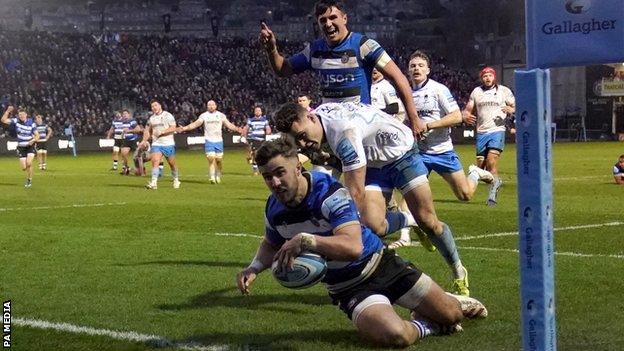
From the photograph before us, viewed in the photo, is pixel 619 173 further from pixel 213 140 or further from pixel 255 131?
pixel 255 131

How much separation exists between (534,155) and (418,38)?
3476 inches

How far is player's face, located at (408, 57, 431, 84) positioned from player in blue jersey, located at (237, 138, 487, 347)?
557 centimetres

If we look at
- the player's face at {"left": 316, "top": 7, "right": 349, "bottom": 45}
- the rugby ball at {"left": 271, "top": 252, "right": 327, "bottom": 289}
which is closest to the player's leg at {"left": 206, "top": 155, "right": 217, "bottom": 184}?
the player's face at {"left": 316, "top": 7, "right": 349, "bottom": 45}

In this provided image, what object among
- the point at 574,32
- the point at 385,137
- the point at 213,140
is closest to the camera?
the point at 574,32

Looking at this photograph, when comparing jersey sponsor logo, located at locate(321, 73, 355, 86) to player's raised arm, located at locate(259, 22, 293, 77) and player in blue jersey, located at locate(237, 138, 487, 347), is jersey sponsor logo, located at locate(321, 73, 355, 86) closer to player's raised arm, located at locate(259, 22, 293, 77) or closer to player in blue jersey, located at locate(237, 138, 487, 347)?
player's raised arm, located at locate(259, 22, 293, 77)

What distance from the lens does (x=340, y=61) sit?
9883 mm

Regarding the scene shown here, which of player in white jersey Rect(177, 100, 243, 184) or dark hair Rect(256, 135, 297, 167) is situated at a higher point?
dark hair Rect(256, 135, 297, 167)

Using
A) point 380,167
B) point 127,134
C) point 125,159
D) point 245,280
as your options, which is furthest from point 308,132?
point 127,134

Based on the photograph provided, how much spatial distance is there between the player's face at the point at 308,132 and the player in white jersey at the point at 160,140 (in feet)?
63.1

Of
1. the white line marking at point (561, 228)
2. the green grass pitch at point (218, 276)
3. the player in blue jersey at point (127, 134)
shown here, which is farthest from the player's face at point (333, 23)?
the player in blue jersey at point (127, 134)

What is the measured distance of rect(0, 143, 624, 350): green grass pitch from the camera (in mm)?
7355

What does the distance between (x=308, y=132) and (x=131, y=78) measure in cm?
6117

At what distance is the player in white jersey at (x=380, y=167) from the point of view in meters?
8.20

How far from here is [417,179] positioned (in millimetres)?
9188
